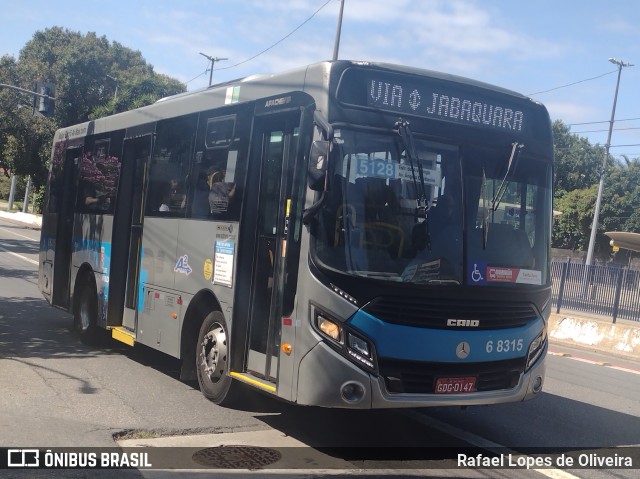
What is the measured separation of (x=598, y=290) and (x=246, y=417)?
1299 cm

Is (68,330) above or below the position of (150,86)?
below

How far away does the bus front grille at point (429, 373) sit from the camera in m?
5.58

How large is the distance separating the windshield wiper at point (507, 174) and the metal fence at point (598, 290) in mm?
9955

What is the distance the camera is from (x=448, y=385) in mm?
5793

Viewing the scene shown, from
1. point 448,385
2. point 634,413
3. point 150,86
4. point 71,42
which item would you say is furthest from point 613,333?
point 71,42

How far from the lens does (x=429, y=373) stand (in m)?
5.70

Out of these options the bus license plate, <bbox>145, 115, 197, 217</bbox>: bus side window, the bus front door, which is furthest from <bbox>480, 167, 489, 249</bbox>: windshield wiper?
<bbox>145, 115, 197, 217</bbox>: bus side window

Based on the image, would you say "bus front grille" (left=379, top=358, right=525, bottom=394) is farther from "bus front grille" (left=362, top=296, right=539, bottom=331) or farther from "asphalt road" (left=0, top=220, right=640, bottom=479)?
"asphalt road" (left=0, top=220, right=640, bottom=479)

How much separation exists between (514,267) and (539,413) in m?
2.59

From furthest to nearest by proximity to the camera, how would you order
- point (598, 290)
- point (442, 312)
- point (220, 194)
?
point (598, 290) → point (220, 194) → point (442, 312)

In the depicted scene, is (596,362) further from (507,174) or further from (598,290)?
(507,174)

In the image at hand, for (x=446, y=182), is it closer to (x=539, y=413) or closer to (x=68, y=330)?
(x=539, y=413)

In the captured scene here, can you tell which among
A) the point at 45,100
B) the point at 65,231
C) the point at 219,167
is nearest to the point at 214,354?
the point at 219,167

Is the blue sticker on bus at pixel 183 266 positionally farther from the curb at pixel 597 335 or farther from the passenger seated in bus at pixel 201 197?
the curb at pixel 597 335
